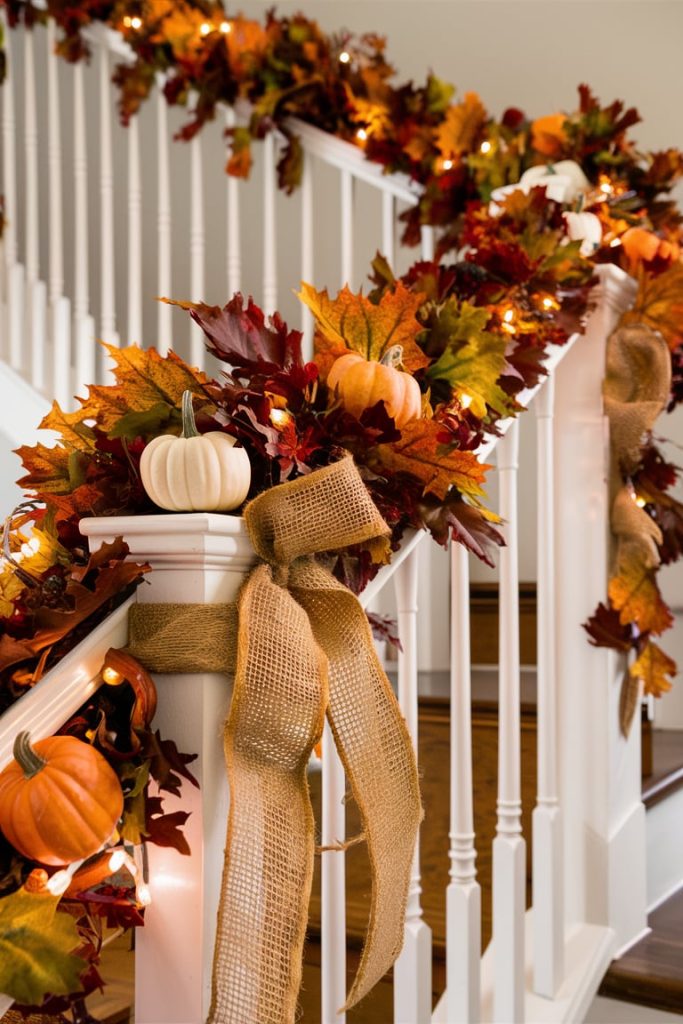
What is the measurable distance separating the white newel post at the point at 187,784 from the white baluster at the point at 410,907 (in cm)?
41

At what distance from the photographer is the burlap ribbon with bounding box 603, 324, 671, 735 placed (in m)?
1.74

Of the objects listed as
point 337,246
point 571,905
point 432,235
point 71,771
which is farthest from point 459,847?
point 337,246

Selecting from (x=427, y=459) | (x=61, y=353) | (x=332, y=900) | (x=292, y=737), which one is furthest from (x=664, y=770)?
(x=61, y=353)

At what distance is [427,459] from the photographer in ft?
3.21

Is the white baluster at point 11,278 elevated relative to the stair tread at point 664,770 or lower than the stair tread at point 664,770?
elevated

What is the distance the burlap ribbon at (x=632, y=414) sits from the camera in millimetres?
1739

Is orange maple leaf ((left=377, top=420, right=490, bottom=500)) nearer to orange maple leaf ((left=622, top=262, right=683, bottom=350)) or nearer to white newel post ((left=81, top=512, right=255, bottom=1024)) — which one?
white newel post ((left=81, top=512, right=255, bottom=1024))

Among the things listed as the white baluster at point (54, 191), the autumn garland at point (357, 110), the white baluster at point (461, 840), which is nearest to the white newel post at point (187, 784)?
the white baluster at point (461, 840)

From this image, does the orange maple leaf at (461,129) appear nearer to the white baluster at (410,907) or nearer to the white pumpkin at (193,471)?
the white baluster at (410,907)

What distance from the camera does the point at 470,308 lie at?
1164 mm

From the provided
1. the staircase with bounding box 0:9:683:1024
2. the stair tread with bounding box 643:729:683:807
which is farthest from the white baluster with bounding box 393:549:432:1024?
the stair tread with bounding box 643:729:683:807

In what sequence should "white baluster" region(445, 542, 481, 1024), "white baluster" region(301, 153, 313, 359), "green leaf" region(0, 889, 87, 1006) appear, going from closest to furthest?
"green leaf" region(0, 889, 87, 1006)
"white baluster" region(445, 542, 481, 1024)
"white baluster" region(301, 153, 313, 359)

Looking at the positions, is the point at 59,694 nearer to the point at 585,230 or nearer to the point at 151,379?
the point at 151,379

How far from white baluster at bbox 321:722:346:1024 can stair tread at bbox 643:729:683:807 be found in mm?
937
